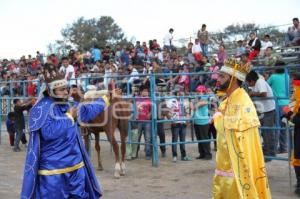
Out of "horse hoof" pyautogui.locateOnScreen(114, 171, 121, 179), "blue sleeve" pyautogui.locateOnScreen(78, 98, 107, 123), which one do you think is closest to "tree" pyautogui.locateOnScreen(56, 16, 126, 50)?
"horse hoof" pyautogui.locateOnScreen(114, 171, 121, 179)

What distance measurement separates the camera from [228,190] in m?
4.91

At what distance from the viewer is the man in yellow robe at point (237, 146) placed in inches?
186

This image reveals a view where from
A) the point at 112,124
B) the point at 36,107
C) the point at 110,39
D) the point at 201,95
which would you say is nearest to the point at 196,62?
the point at 201,95

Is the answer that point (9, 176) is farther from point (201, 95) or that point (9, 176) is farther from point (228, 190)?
point (228, 190)

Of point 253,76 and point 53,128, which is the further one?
point 253,76

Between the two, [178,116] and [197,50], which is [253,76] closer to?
[178,116]

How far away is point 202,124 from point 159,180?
2515 millimetres

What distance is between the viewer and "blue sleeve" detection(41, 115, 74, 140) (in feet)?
16.2

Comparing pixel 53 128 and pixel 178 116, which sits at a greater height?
pixel 53 128

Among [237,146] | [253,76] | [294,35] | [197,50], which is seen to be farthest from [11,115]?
[237,146]

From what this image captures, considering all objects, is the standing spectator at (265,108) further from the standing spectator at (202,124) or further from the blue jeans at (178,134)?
the blue jeans at (178,134)

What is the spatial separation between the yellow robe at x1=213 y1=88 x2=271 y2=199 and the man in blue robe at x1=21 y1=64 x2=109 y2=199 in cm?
145

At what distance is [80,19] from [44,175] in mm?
53494

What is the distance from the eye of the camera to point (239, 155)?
15.5ft
